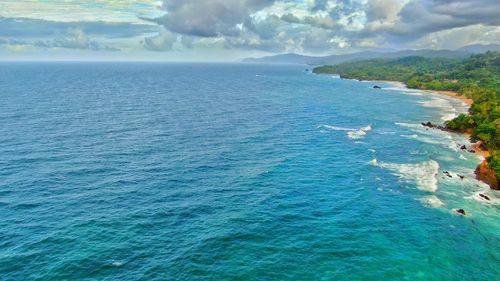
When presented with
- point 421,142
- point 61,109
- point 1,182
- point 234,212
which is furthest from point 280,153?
point 61,109

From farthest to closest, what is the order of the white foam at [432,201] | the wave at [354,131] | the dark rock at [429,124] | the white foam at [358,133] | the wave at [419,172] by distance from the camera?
the dark rock at [429,124] → the wave at [354,131] → the white foam at [358,133] → the wave at [419,172] → the white foam at [432,201]

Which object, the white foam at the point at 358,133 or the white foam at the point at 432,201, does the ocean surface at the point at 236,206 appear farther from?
the white foam at the point at 358,133

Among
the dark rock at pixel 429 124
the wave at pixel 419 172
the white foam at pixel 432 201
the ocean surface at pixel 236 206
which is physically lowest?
the ocean surface at pixel 236 206

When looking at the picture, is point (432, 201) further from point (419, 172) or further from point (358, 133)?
point (358, 133)

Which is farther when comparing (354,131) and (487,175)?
Answer: (354,131)

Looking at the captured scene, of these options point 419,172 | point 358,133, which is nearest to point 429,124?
point 358,133

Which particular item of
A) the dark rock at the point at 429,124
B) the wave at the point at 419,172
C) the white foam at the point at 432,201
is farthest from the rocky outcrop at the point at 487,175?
the dark rock at the point at 429,124

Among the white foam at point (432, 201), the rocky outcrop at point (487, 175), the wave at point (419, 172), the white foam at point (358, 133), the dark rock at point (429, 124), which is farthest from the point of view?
the dark rock at point (429, 124)
